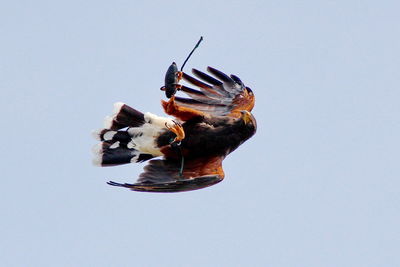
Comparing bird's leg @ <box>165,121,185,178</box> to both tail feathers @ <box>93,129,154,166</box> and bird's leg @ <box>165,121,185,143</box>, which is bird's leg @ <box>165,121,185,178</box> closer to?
bird's leg @ <box>165,121,185,143</box>

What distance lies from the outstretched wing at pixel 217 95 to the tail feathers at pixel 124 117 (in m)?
1.35

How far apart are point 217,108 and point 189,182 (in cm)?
394

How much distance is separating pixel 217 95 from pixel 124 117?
2.58 metres

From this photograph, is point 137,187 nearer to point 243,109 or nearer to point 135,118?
point 135,118

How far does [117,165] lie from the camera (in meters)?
18.5

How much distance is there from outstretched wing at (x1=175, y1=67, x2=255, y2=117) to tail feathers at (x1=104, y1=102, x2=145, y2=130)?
1355mm

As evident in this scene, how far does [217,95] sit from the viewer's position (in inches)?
792

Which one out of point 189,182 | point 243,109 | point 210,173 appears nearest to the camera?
point 189,182

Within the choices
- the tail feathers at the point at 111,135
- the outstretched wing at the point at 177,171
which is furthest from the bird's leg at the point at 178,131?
the tail feathers at the point at 111,135

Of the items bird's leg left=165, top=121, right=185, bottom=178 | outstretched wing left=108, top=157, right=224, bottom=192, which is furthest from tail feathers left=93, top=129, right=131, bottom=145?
bird's leg left=165, top=121, right=185, bottom=178

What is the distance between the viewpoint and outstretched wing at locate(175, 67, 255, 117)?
A: 19609mm

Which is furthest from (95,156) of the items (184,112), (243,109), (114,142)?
(243,109)

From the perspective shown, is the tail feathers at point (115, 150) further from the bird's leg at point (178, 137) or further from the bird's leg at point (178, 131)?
the bird's leg at point (178, 131)

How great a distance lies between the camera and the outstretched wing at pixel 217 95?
1961 cm
